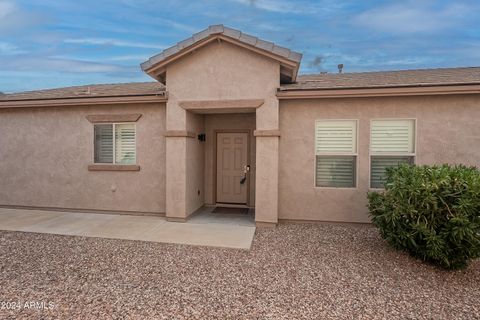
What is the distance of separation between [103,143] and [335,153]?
22.4 feet

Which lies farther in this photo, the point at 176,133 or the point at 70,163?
the point at 70,163

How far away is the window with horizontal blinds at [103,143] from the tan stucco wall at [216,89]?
2.16 m

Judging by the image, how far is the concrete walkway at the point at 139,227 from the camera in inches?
227

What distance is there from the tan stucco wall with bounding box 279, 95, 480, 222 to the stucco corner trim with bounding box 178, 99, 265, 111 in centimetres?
79

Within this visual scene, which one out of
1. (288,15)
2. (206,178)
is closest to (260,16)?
(288,15)

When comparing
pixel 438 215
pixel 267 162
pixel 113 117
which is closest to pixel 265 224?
pixel 267 162

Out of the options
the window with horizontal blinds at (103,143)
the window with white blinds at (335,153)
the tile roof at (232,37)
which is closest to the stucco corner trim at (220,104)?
the tile roof at (232,37)

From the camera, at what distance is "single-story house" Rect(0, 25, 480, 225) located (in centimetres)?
623

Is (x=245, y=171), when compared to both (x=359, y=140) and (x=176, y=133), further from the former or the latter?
(x=359, y=140)

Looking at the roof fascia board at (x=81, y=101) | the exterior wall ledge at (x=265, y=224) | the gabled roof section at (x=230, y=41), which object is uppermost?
the gabled roof section at (x=230, y=41)

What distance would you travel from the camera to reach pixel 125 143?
25.3 ft

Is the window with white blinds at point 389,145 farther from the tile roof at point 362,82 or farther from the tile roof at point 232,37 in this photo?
the tile roof at point 232,37

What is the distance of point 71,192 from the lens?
8039 mm

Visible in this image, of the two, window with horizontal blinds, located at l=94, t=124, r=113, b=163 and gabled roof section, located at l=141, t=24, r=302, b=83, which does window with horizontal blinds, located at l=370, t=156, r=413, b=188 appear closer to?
gabled roof section, located at l=141, t=24, r=302, b=83
